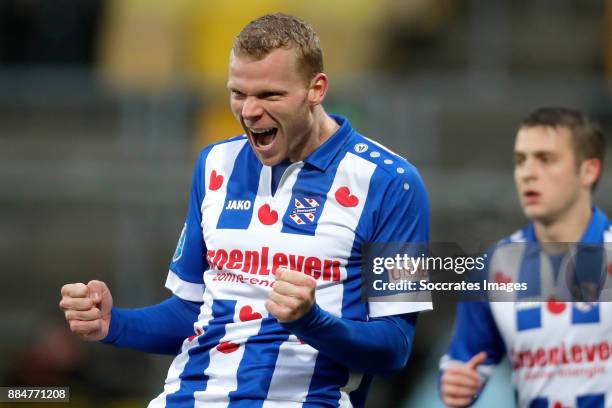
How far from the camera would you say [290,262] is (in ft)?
14.8

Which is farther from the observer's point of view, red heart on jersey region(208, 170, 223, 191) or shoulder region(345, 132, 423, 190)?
red heart on jersey region(208, 170, 223, 191)

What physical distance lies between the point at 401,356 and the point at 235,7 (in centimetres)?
682

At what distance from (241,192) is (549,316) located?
1.44 m

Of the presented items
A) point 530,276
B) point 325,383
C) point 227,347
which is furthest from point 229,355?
point 530,276

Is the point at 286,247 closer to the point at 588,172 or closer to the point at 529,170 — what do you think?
the point at 529,170

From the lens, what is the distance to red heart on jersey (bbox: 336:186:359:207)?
15.0 ft

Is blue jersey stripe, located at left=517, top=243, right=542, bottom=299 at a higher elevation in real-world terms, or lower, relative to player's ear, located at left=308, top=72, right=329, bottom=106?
lower

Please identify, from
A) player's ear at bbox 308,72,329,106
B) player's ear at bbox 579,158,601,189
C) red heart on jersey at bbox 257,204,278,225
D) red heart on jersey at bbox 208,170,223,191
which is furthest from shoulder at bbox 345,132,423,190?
player's ear at bbox 579,158,601,189

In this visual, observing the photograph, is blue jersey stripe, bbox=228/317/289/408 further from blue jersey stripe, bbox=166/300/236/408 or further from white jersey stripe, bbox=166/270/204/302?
white jersey stripe, bbox=166/270/204/302

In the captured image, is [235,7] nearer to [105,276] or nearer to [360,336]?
[105,276]

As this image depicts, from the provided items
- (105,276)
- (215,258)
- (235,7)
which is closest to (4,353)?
(105,276)

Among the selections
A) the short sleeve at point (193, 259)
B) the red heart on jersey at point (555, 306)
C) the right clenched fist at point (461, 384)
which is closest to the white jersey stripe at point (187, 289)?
the short sleeve at point (193, 259)

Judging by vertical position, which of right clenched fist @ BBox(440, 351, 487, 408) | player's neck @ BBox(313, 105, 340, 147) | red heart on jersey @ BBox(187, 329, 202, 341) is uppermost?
player's neck @ BBox(313, 105, 340, 147)

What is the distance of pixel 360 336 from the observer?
429 cm
